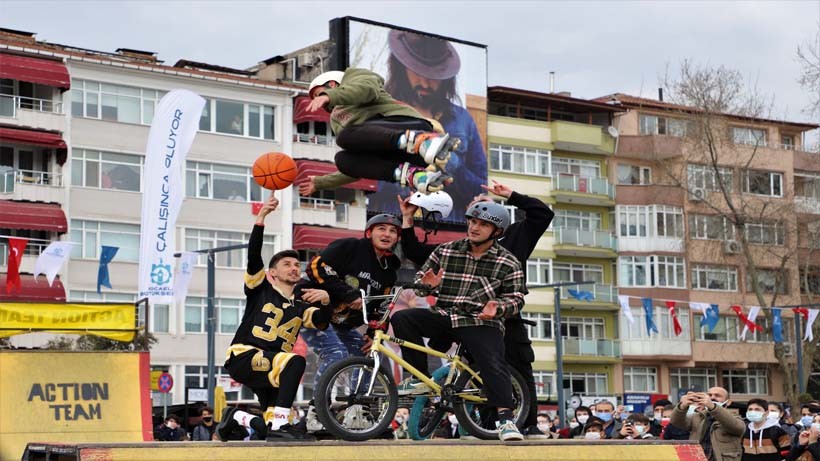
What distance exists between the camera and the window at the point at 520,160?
7719cm

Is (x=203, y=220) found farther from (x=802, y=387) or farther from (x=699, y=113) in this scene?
(x=802, y=387)

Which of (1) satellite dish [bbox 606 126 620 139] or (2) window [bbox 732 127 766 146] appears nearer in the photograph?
(1) satellite dish [bbox 606 126 620 139]

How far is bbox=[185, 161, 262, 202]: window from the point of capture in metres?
63.7

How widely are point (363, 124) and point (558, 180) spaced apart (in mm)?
67789

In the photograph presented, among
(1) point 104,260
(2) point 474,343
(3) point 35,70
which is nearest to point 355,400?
(2) point 474,343

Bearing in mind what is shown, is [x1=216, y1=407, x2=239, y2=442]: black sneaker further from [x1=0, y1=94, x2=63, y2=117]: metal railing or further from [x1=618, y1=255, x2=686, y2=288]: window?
[x1=618, y1=255, x2=686, y2=288]: window

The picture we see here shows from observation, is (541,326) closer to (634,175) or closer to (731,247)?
(634,175)

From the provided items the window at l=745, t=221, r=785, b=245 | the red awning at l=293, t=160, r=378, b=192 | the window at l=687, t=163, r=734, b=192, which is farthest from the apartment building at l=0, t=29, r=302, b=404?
the window at l=745, t=221, r=785, b=245

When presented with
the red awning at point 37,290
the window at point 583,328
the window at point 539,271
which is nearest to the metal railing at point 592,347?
the window at point 583,328

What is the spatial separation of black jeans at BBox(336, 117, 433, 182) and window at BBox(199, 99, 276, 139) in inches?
2050

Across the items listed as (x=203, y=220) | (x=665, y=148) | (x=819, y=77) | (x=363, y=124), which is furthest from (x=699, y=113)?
(x=363, y=124)

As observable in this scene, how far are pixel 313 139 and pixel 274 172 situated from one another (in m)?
54.7

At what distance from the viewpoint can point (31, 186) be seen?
190 feet

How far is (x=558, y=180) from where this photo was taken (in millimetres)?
79875
